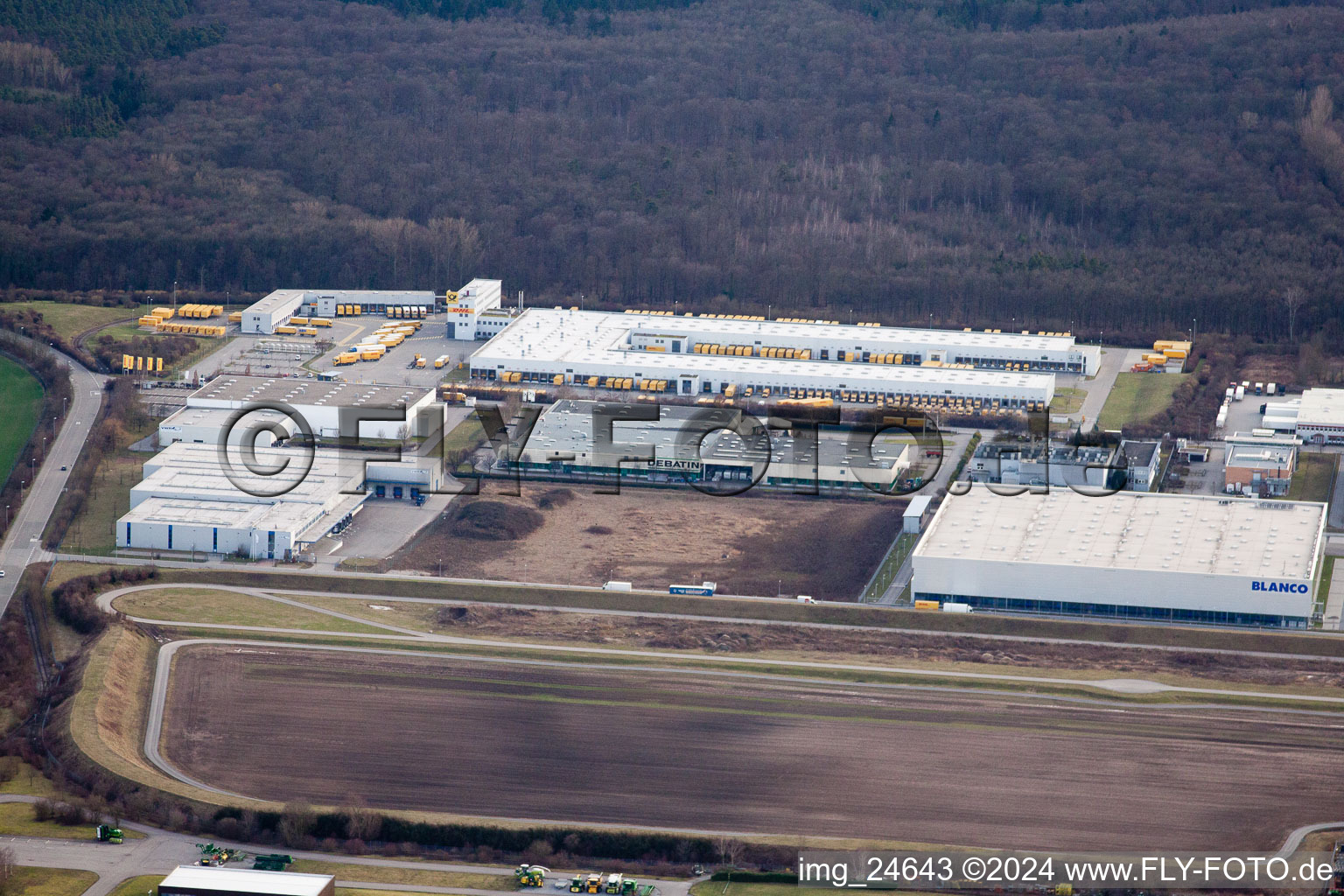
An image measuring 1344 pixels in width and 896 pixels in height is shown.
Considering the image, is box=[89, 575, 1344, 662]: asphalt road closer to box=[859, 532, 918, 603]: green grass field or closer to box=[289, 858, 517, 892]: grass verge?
box=[859, 532, 918, 603]: green grass field

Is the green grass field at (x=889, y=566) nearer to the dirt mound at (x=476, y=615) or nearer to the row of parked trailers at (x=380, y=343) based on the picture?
the dirt mound at (x=476, y=615)

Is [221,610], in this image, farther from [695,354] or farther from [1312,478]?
[1312,478]

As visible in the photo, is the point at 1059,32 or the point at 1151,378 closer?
the point at 1151,378

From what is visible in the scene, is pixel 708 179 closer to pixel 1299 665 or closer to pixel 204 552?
pixel 204 552

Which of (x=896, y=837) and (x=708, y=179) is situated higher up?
(x=708, y=179)

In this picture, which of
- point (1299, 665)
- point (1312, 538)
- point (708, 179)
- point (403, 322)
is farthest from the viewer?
point (708, 179)

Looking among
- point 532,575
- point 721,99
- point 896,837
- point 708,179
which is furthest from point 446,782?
point 721,99

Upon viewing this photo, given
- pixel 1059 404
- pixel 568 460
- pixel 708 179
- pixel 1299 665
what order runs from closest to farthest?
pixel 1299 665 → pixel 568 460 → pixel 1059 404 → pixel 708 179

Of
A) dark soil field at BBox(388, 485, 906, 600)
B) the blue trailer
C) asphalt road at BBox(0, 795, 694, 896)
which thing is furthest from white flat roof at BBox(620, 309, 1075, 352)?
asphalt road at BBox(0, 795, 694, 896)
